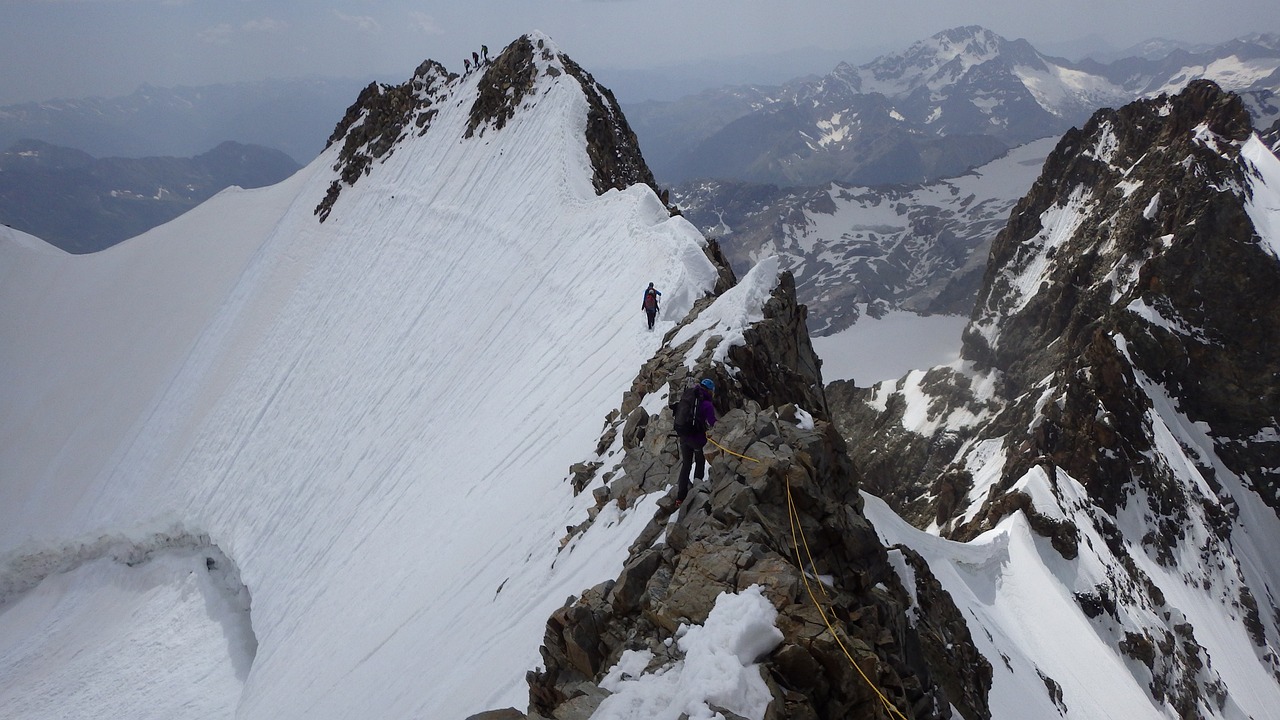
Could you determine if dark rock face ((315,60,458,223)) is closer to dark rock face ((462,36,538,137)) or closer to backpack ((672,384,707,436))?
dark rock face ((462,36,538,137))

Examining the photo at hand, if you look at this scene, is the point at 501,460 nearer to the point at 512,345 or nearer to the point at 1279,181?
the point at 512,345

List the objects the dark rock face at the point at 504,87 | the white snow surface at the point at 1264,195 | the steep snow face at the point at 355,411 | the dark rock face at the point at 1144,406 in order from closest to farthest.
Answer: the steep snow face at the point at 355,411, the dark rock face at the point at 1144,406, the dark rock face at the point at 504,87, the white snow surface at the point at 1264,195

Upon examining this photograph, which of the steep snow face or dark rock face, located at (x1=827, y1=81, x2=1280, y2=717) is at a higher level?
dark rock face, located at (x1=827, y1=81, x2=1280, y2=717)

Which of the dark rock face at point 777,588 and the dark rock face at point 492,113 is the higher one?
the dark rock face at point 777,588

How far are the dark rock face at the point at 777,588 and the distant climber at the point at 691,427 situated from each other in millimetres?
307

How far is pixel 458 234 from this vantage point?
38.8m

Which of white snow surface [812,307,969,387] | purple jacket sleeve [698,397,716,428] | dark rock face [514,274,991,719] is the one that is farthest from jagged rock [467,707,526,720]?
white snow surface [812,307,969,387]

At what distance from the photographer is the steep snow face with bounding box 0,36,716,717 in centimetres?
1698

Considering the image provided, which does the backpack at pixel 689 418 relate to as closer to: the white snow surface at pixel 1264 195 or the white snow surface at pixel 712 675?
the white snow surface at pixel 712 675

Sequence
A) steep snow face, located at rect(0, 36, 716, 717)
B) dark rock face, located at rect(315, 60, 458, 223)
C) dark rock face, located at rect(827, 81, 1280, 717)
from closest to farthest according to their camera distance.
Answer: steep snow face, located at rect(0, 36, 716, 717) < dark rock face, located at rect(827, 81, 1280, 717) < dark rock face, located at rect(315, 60, 458, 223)

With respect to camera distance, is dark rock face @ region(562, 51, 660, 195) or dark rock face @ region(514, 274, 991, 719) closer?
dark rock face @ region(514, 274, 991, 719)

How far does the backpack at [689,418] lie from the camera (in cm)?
1026

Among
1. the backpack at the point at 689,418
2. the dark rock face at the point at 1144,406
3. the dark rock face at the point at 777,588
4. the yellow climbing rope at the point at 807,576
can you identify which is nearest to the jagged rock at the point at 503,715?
the dark rock face at the point at 777,588

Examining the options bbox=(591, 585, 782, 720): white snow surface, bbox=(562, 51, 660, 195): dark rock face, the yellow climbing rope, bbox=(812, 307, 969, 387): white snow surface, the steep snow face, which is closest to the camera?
bbox=(591, 585, 782, 720): white snow surface
